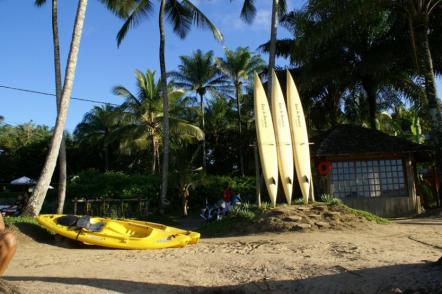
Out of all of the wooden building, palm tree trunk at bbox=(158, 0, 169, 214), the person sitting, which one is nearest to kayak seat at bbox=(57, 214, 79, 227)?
the person sitting

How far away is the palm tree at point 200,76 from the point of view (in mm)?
32812

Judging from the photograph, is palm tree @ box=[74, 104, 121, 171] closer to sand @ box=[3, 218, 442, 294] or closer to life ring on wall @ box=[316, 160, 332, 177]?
life ring on wall @ box=[316, 160, 332, 177]

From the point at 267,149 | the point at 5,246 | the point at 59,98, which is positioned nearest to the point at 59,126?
the point at 59,98

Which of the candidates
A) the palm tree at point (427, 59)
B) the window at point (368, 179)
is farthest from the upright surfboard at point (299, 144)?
the palm tree at point (427, 59)

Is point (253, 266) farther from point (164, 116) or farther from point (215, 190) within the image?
point (215, 190)

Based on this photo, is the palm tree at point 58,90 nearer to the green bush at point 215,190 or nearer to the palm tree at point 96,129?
the green bush at point 215,190

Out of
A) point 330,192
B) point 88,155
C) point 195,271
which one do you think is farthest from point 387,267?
point 88,155

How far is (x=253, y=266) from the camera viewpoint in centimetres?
830

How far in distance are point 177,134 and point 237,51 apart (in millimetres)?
7397

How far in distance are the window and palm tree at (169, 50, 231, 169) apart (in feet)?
56.4

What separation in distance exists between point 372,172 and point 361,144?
110cm

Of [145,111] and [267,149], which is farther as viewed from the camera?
[145,111]

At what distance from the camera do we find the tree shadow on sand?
18.7 feet

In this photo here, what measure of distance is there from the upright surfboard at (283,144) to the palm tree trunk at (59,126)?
6267 mm
